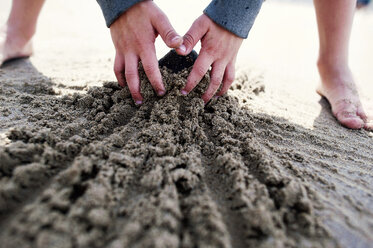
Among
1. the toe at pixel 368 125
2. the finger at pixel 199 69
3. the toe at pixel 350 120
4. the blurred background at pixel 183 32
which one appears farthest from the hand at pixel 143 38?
the toe at pixel 368 125

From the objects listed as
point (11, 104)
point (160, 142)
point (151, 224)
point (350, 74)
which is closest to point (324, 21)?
point (350, 74)

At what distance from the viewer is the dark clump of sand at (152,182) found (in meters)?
0.77

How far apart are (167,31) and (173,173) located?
0.73 metres

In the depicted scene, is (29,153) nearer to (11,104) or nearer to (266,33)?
(11,104)

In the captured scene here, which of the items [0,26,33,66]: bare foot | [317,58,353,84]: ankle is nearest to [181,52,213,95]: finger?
[317,58,353,84]: ankle

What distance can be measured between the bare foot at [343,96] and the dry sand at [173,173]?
0.11 meters

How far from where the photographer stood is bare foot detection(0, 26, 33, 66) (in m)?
2.38

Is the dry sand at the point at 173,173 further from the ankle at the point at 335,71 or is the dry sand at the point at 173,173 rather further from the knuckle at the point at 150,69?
the ankle at the point at 335,71

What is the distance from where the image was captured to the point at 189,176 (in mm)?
968

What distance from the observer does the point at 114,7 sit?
1.32 metres

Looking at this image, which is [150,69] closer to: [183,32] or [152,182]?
[152,182]

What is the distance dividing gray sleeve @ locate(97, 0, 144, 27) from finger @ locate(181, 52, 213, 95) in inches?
16.7

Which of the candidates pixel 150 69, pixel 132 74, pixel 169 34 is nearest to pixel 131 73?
pixel 132 74

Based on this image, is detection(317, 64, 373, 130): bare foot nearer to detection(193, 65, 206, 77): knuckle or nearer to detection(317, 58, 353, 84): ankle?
detection(317, 58, 353, 84): ankle
